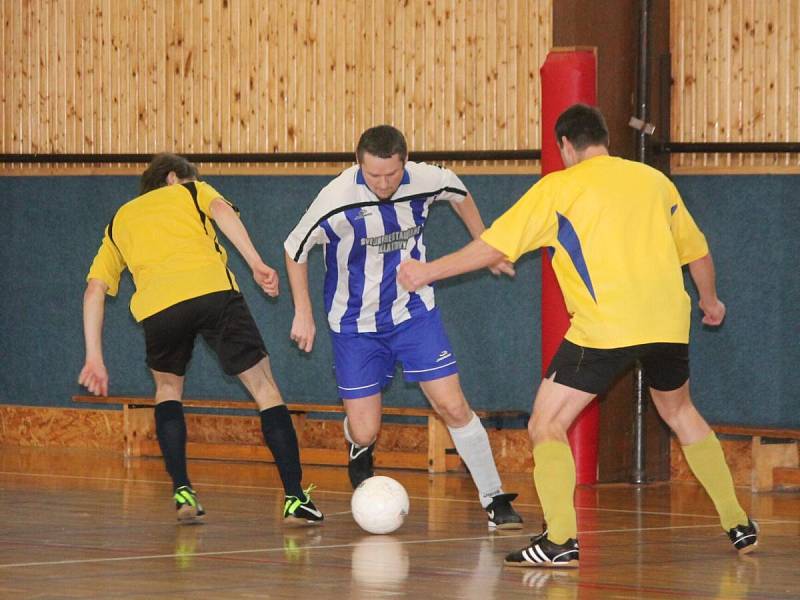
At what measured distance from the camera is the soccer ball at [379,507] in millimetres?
7402

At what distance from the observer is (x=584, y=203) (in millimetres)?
6219

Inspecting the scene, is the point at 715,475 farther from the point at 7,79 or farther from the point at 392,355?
the point at 7,79

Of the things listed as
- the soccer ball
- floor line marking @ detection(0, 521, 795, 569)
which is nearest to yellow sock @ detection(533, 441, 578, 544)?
floor line marking @ detection(0, 521, 795, 569)

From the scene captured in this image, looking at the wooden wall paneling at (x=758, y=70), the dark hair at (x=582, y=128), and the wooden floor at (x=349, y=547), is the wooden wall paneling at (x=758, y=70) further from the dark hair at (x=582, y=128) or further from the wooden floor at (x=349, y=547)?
the dark hair at (x=582, y=128)

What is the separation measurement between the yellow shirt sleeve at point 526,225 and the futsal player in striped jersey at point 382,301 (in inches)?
57.5

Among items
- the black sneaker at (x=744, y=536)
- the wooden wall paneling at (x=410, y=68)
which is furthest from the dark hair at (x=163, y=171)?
the wooden wall paneling at (x=410, y=68)

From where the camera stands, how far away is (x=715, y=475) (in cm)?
669

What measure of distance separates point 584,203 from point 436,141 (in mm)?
5936

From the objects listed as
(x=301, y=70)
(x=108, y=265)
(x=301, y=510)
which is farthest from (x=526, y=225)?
(x=301, y=70)

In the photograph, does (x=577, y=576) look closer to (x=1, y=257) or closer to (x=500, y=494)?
(x=500, y=494)

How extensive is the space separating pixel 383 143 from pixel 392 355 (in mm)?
1285

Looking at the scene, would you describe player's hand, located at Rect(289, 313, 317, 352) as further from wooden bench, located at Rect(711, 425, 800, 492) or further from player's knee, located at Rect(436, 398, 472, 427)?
wooden bench, located at Rect(711, 425, 800, 492)

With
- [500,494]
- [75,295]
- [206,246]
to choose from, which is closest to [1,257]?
[75,295]

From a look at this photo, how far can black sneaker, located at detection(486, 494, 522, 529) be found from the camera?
7.71m
